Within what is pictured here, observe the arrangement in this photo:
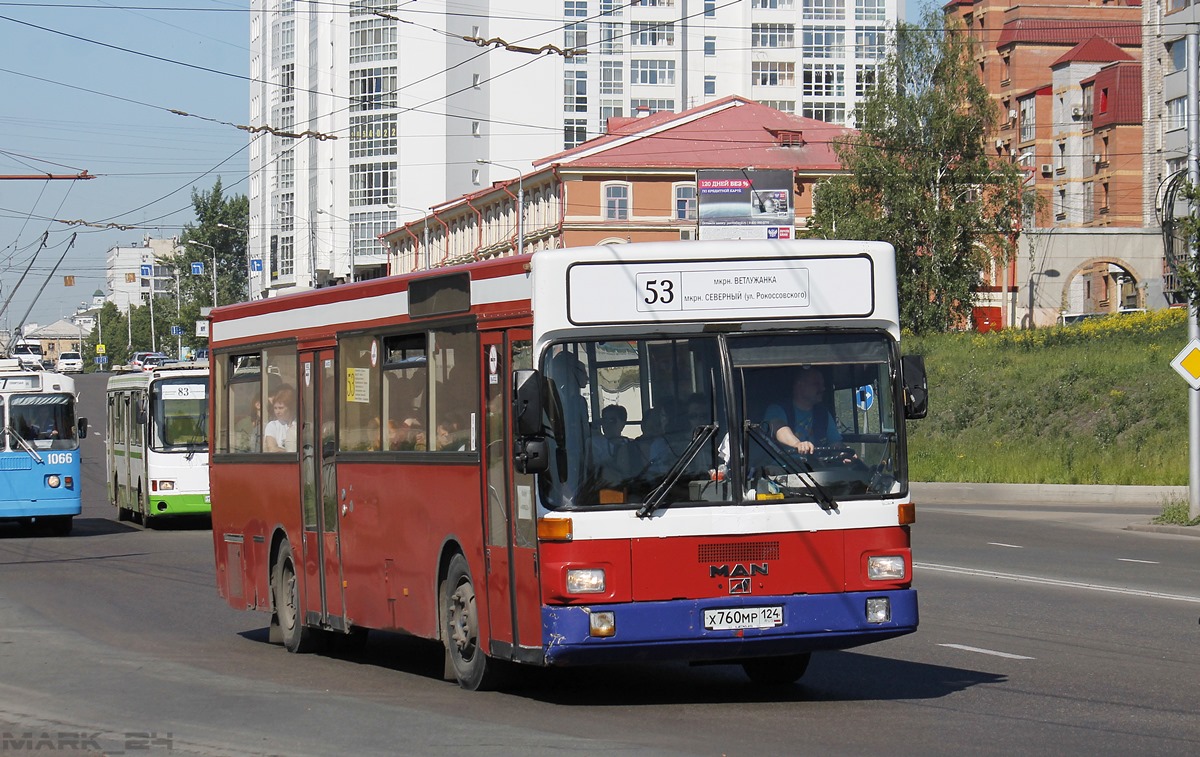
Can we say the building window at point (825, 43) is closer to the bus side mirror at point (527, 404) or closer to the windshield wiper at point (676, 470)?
the windshield wiper at point (676, 470)

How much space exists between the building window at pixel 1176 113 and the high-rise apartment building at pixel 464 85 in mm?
36925

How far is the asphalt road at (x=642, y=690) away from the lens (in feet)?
27.4

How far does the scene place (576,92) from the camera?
371 feet

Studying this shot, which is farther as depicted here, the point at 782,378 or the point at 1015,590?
the point at 1015,590

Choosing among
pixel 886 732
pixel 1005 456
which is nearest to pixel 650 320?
pixel 886 732

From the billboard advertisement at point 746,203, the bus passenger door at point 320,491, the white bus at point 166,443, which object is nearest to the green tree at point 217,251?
the billboard advertisement at point 746,203

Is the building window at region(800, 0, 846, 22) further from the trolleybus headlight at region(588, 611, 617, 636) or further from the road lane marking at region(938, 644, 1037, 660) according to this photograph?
the trolleybus headlight at region(588, 611, 617, 636)

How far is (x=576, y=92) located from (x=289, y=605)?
10177cm

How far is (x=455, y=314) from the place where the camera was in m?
10.4

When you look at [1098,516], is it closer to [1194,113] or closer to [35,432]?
[1194,113]

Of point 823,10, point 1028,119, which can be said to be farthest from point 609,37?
point 1028,119

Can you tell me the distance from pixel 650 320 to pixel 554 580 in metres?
1.48

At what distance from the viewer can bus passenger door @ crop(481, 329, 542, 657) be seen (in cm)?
930

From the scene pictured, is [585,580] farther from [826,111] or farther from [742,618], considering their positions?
[826,111]
